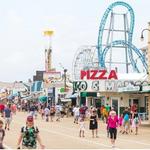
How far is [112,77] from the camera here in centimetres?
5247

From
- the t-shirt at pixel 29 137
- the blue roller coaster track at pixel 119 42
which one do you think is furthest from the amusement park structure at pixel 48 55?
the t-shirt at pixel 29 137

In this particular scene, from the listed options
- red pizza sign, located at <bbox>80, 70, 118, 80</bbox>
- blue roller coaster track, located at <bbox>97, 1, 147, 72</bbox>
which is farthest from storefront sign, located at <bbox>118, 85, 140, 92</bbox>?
blue roller coaster track, located at <bbox>97, 1, 147, 72</bbox>

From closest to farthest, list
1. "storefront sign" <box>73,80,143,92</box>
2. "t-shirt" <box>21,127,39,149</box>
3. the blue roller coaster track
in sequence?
"t-shirt" <box>21,127,39,149</box> < "storefront sign" <box>73,80,143,92</box> < the blue roller coaster track

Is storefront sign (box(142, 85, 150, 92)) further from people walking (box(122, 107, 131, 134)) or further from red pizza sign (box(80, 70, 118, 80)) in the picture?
red pizza sign (box(80, 70, 118, 80))

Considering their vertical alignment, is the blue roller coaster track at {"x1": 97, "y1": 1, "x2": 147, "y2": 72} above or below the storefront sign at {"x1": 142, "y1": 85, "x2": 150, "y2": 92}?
above

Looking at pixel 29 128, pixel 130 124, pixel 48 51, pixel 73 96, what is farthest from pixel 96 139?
pixel 48 51

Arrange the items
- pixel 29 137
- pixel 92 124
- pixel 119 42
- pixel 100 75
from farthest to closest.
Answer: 1. pixel 119 42
2. pixel 100 75
3. pixel 92 124
4. pixel 29 137

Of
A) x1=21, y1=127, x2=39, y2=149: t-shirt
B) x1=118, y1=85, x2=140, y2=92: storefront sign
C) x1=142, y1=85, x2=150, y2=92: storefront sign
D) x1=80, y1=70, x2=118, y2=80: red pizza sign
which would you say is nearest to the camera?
x1=21, y1=127, x2=39, y2=149: t-shirt

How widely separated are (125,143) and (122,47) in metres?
41.6

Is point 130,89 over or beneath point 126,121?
over

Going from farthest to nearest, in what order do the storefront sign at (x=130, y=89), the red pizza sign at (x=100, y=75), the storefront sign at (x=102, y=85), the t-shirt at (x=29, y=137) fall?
1. the red pizza sign at (x=100, y=75)
2. the storefront sign at (x=102, y=85)
3. the storefront sign at (x=130, y=89)
4. the t-shirt at (x=29, y=137)

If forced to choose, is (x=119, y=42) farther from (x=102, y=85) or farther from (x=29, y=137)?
(x=29, y=137)

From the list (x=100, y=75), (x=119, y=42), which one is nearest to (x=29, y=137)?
(x=100, y=75)

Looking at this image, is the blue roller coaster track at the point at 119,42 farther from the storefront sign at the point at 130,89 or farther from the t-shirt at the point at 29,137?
the t-shirt at the point at 29,137
